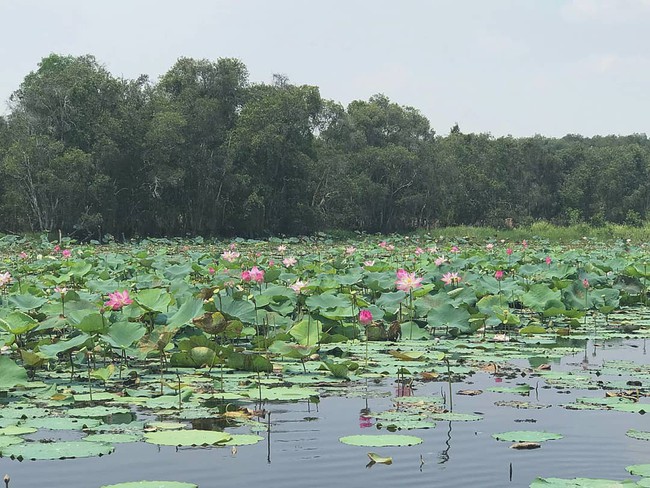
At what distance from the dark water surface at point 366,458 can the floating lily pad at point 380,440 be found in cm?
5

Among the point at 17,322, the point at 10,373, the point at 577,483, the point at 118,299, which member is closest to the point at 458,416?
the point at 577,483

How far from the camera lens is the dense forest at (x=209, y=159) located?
26.8 meters

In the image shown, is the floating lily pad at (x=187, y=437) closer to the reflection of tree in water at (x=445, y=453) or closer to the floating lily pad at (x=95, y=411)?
the floating lily pad at (x=95, y=411)

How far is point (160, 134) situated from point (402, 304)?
21.9 metres

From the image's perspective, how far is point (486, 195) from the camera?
46.2 m

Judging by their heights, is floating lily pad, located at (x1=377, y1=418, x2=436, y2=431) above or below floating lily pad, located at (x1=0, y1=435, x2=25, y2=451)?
below

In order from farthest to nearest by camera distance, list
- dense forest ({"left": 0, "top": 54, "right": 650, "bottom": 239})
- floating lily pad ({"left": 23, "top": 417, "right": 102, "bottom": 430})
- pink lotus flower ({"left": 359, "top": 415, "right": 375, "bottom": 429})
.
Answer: dense forest ({"left": 0, "top": 54, "right": 650, "bottom": 239}), pink lotus flower ({"left": 359, "top": 415, "right": 375, "bottom": 429}), floating lily pad ({"left": 23, "top": 417, "right": 102, "bottom": 430})

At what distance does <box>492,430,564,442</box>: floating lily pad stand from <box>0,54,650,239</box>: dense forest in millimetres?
23697

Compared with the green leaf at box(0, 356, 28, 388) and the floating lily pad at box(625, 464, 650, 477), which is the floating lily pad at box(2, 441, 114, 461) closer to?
the green leaf at box(0, 356, 28, 388)

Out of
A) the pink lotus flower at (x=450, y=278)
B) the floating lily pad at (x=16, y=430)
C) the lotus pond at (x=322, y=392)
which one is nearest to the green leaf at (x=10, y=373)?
the lotus pond at (x=322, y=392)

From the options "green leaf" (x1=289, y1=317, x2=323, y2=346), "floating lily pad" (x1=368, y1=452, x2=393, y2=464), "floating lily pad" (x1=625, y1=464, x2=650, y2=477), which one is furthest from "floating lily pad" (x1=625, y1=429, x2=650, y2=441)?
"green leaf" (x1=289, y1=317, x2=323, y2=346)

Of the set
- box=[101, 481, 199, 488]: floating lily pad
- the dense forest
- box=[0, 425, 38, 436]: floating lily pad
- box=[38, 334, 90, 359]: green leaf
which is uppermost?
the dense forest

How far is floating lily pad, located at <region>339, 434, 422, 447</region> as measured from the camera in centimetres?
333

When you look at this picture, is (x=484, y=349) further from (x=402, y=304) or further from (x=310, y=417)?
(x=310, y=417)
